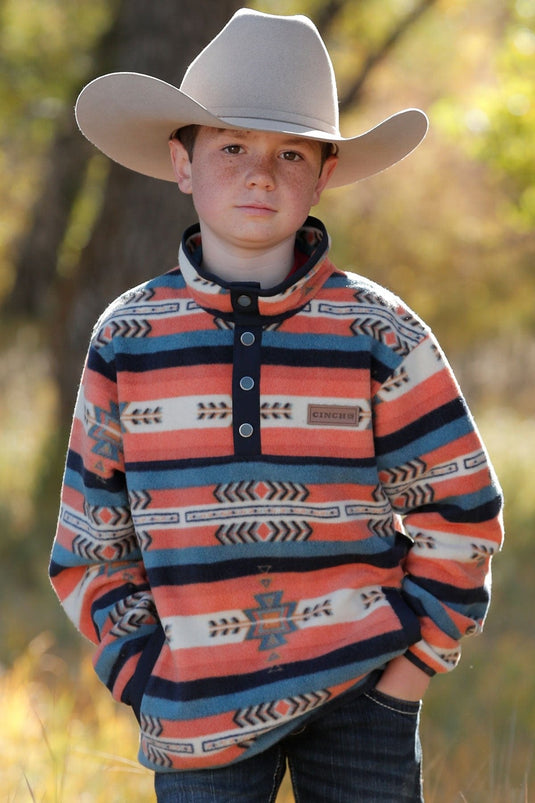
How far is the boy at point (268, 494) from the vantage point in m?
2.01

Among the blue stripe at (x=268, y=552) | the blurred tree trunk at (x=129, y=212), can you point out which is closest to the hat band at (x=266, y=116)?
the blue stripe at (x=268, y=552)

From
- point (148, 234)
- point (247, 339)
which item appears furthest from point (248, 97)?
point (148, 234)

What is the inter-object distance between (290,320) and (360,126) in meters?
10.7

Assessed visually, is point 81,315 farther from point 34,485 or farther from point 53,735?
point 53,735

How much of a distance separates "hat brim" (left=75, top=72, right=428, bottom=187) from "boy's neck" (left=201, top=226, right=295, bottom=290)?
0.22 meters

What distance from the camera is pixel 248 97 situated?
7.07 feet

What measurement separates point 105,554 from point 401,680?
1.96 ft

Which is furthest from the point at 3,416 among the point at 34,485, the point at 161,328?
the point at 161,328

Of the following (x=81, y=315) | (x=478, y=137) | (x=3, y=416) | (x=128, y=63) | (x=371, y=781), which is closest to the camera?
(x=371, y=781)

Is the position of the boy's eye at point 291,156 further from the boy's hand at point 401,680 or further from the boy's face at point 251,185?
the boy's hand at point 401,680

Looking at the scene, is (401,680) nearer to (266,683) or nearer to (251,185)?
(266,683)

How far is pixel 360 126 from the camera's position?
12336 mm

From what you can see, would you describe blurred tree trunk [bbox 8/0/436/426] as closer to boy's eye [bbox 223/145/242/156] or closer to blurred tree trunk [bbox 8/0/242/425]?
blurred tree trunk [bbox 8/0/242/425]

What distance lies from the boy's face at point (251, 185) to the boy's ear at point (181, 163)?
0.06 m
